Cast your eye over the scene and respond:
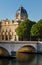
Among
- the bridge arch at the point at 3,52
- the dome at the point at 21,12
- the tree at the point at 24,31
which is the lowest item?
the bridge arch at the point at 3,52

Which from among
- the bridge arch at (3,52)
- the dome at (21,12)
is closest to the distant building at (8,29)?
the dome at (21,12)

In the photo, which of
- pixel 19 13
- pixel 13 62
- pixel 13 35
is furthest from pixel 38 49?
pixel 19 13

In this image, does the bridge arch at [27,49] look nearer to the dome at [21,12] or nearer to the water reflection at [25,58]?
the water reflection at [25,58]

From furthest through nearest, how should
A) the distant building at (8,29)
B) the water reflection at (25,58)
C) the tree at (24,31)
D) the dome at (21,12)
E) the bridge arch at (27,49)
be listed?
1. the dome at (21,12)
2. the distant building at (8,29)
3. the tree at (24,31)
4. the bridge arch at (27,49)
5. the water reflection at (25,58)

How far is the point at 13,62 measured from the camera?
45.9 meters

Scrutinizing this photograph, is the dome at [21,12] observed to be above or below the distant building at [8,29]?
above

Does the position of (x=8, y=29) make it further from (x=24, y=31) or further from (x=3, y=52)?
(x=3, y=52)

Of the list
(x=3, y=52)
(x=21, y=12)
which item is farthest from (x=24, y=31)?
(x=21, y=12)

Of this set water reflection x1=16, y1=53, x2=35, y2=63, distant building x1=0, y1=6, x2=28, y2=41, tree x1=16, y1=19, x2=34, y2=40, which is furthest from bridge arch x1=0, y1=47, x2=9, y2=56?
distant building x1=0, y1=6, x2=28, y2=41

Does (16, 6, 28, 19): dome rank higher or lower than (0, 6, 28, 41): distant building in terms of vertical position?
higher

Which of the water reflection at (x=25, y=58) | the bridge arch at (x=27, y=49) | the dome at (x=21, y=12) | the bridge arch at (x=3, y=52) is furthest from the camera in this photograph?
the dome at (x=21, y=12)

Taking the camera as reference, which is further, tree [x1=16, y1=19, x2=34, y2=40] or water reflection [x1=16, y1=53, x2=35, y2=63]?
tree [x1=16, y1=19, x2=34, y2=40]

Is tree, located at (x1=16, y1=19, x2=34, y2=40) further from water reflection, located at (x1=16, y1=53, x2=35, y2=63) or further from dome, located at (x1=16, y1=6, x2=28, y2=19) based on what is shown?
dome, located at (x1=16, y1=6, x2=28, y2=19)

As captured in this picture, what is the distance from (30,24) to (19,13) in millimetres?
30002
